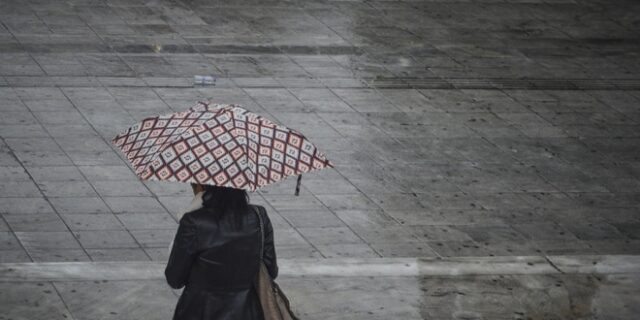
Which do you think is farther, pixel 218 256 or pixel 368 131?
pixel 368 131

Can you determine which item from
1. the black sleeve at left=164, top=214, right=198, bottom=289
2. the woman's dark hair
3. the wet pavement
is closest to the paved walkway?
the wet pavement

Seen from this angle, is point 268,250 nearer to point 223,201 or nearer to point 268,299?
point 268,299

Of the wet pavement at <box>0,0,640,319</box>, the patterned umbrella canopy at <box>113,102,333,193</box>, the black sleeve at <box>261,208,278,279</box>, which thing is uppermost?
the patterned umbrella canopy at <box>113,102,333,193</box>

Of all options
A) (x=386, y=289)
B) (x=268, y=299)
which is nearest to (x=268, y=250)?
(x=268, y=299)

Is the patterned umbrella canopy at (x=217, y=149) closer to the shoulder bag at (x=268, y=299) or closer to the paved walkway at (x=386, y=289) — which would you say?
the shoulder bag at (x=268, y=299)

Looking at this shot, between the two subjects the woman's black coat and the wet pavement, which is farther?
the wet pavement

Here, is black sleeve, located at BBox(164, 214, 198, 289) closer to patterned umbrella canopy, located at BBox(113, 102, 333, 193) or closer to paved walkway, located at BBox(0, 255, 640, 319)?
patterned umbrella canopy, located at BBox(113, 102, 333, 193)

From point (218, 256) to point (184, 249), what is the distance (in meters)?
0.19

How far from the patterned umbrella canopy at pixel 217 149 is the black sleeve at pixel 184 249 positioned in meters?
0.24

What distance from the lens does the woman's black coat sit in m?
6.14

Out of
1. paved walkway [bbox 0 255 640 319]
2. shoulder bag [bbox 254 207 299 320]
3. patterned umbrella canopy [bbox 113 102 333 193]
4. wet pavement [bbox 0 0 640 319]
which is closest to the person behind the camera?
patterned umbrella canopy [bbox 113 102 333 193]

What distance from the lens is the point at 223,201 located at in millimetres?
6199

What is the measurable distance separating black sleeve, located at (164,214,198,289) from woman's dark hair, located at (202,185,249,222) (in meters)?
0.15

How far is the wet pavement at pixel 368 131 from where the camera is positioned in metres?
9.66
